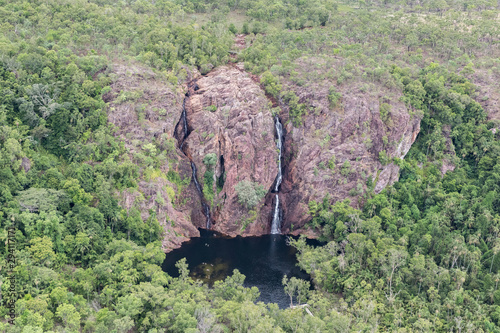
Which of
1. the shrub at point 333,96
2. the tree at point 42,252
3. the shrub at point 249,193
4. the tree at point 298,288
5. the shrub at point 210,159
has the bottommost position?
the tree at point 298,288

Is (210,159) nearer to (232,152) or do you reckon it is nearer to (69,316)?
(232,152)

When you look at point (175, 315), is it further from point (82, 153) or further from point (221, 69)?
point (221, 69)

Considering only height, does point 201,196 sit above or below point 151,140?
below

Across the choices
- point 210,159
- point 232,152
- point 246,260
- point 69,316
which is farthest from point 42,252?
point 232,152

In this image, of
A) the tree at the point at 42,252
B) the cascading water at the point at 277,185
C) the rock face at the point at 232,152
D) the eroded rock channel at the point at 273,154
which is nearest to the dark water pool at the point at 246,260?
the cascading water at the point at 277,185

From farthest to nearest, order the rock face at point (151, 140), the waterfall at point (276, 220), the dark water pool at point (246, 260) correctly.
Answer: the waterfall at point (276, 220)
the rock face at point (151, 140)
the dark water pool at point (246, 260)

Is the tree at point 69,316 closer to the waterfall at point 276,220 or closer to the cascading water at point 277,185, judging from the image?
the waterfall at point 276,220
